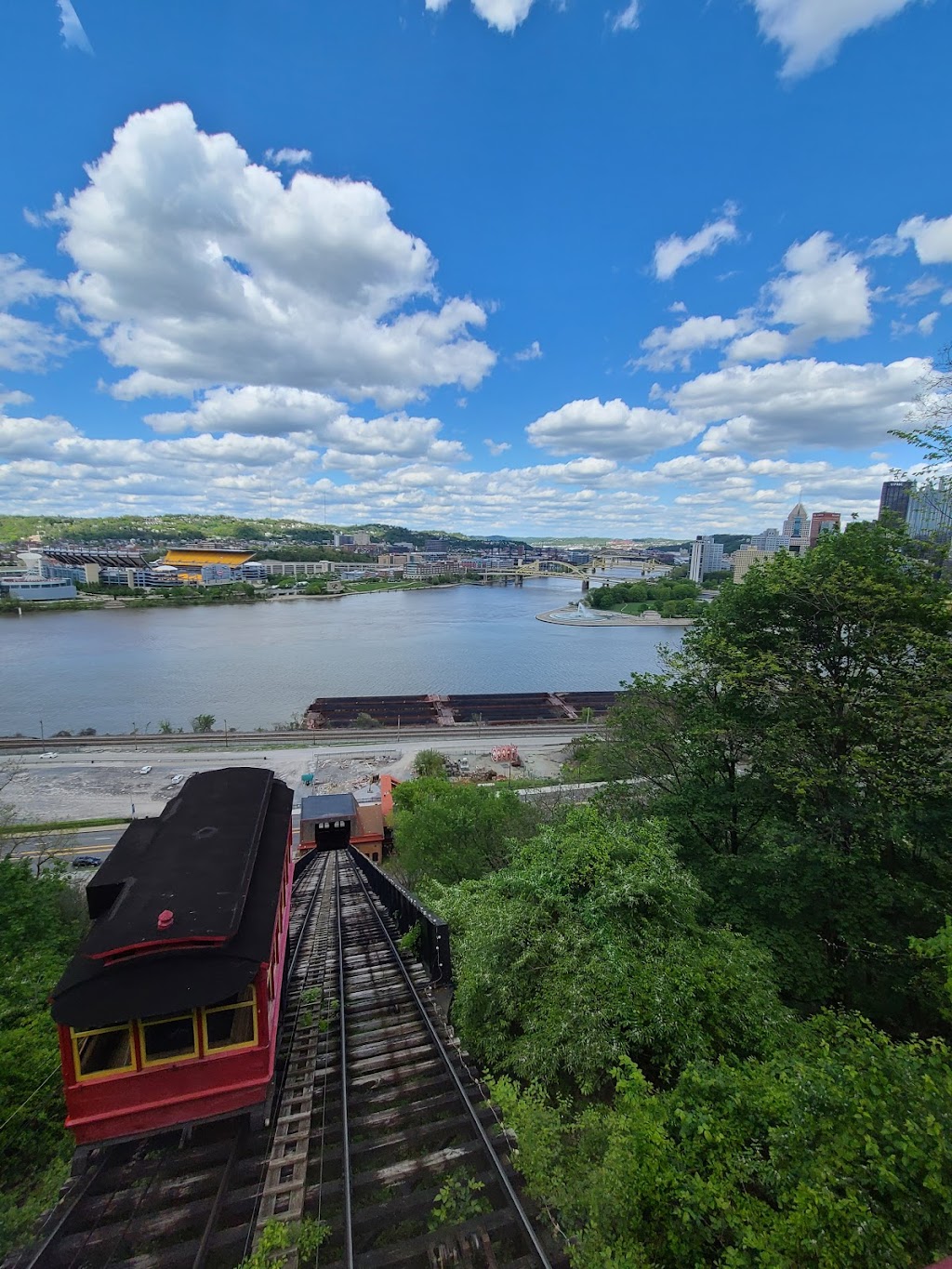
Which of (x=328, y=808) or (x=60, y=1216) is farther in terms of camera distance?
(x=328, y=808)

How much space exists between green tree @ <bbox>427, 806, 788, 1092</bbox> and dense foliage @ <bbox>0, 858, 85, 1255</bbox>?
11.1ft

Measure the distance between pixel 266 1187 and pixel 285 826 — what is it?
12.3ft

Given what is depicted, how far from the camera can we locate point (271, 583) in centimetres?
13675

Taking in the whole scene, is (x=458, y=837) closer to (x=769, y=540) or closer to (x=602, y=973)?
(x=602, y=973)

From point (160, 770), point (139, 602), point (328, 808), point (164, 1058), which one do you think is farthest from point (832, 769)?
point (139, 602)

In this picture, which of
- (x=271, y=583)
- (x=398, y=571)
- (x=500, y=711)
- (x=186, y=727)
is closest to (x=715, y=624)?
(x=500, y=711)

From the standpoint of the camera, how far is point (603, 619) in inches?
3971

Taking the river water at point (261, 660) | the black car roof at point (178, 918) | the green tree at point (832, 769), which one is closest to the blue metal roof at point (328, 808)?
the green tree at point (832, 769)

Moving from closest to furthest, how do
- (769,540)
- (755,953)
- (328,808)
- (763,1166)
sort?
(763,1166) < (755,953) < (328,808) < (769,540)

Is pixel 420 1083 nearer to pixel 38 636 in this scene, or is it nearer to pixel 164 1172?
pixel 164 1172

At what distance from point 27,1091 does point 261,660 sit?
56.9m

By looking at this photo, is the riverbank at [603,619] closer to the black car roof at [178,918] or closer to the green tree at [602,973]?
the green tree at [602,973]

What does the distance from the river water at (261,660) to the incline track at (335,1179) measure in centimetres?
3781

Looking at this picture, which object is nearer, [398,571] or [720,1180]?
[720,1180]
